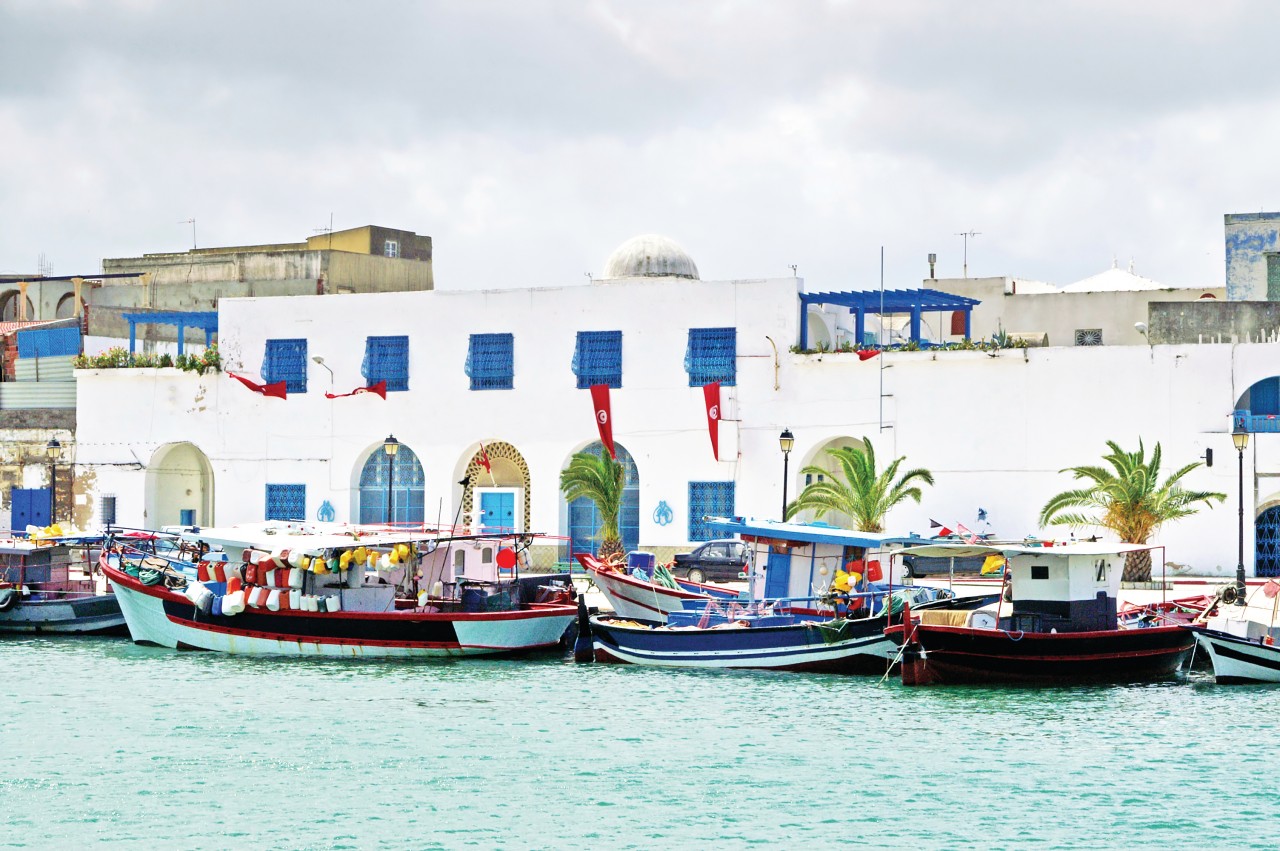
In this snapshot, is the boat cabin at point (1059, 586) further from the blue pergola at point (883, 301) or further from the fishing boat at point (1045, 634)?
the blue pergola at point (883, 301)

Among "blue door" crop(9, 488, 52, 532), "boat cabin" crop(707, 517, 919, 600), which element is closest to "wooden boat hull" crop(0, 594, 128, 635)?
"boat cabin" crop(707, 517, 919, 600)

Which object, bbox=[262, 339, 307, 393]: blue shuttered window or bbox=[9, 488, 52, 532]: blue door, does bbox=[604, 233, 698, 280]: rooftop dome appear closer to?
bbox=[262, 339, 307, 393]: blue shuttered window

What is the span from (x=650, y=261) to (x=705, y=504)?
6626mm

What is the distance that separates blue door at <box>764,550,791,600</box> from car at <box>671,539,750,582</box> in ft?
23.2

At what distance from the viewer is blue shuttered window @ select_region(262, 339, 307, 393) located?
1668 inches

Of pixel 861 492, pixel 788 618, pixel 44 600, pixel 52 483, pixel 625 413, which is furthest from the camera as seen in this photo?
pixel 52 483

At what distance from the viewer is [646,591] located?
101 feet

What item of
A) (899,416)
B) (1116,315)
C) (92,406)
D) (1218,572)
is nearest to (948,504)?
(899,416)

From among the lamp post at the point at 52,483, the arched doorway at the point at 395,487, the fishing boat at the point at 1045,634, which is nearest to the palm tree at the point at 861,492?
the fishing boat at the point at 1045,634

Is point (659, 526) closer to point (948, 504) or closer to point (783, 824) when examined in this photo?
point (948, 504)

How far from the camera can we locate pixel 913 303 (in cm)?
3844

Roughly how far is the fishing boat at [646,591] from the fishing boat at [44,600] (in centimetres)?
848

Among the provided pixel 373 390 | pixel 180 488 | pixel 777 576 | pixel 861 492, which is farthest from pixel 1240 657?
pixel 180 488

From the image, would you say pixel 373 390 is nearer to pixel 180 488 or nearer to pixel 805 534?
pixel 180 488
